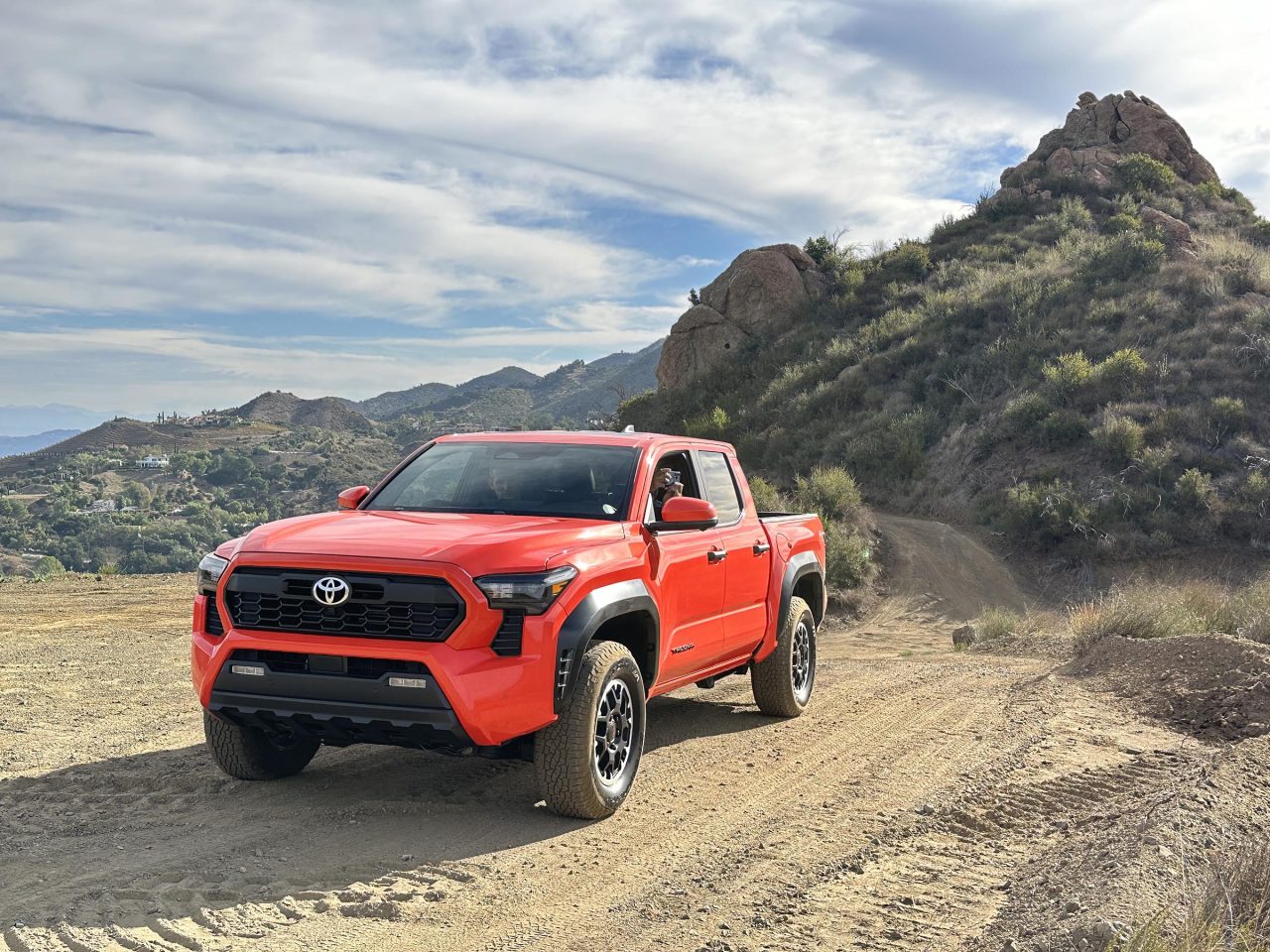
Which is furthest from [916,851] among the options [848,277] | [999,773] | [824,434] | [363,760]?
[848,277]

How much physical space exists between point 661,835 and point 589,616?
46.0 inches

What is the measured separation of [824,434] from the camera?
99.5ft

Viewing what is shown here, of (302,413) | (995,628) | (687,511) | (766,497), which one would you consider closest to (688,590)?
(687,511)

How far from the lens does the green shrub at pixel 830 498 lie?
22.3 m

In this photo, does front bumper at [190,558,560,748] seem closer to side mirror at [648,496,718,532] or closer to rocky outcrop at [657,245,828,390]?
side mirror at [648,496,718,532]

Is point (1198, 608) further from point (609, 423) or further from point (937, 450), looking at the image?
point (609, 423)

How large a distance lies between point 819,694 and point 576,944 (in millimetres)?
5858

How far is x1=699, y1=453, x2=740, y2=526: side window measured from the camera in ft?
24.7

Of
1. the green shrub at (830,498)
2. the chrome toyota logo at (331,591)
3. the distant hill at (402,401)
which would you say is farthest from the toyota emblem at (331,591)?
the distant hill at (402,401)

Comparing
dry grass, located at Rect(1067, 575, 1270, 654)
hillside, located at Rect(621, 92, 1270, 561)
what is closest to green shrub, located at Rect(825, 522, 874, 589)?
hillside, located at Rect(621, 92, 1270, 561)

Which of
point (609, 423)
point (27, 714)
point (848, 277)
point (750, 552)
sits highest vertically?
point (848, 277)

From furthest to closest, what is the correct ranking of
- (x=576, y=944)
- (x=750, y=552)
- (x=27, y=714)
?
(x=27, y=714) < (x=750, y=552) < (x=576, y=944)

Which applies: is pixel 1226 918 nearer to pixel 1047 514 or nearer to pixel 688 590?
pixel 688 590

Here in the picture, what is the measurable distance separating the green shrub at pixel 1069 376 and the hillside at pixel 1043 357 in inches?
2.5
